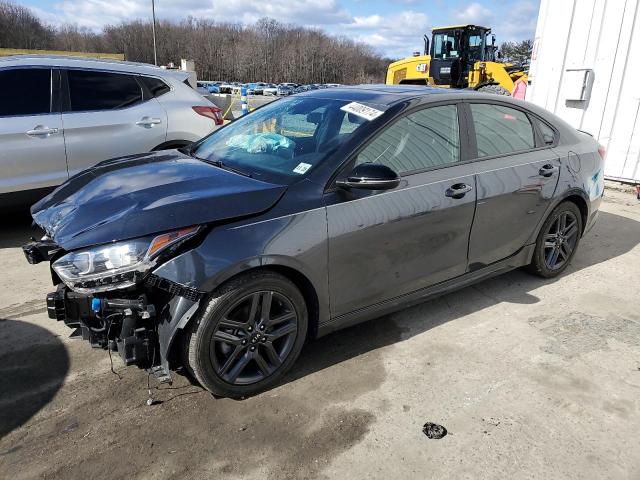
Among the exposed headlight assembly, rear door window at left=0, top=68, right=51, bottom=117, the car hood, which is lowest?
the exposed headlight assembly

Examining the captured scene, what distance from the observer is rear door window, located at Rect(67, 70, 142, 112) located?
5172mm

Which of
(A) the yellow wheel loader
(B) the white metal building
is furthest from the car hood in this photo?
(A) the yellow wheel loader

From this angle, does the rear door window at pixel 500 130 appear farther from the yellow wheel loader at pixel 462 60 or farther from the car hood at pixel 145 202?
the yellow wheel loader at pixel 462 60

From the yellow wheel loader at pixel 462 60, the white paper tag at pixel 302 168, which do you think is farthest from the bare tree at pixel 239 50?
the white paper tag at pixel 302 168

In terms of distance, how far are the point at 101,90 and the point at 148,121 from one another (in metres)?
0.55

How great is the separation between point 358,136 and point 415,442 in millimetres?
1724

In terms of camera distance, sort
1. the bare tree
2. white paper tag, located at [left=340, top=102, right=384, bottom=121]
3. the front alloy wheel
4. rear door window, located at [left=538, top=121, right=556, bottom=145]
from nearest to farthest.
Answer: the front alloy wheel
white paper tag, located at [left=340, top=102, right=384, bottom=121]
rear door window, located at [left=538, top=121, right=556, bottom=145]
the bare tree

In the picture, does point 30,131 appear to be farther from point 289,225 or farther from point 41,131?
point 289,225

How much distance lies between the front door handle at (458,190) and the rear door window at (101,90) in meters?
3.81

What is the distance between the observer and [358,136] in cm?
303

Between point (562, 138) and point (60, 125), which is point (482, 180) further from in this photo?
point (60, 125)

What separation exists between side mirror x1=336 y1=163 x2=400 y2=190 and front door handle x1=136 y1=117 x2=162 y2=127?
347 cm

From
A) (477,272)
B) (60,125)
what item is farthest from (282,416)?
(60,125)

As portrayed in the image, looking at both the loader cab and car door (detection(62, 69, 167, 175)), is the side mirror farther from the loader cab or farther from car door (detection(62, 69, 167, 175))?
the loader cab
